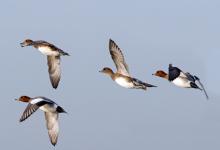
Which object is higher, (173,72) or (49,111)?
(173,72)

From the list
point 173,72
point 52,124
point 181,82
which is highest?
point 173,72

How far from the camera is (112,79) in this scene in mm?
26422

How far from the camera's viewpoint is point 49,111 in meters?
25.8

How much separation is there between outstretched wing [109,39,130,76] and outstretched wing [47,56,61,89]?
3523 millimetres

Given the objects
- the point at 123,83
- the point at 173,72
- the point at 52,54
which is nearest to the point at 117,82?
the point at 123,83

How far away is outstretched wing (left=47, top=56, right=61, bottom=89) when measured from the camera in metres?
28.9

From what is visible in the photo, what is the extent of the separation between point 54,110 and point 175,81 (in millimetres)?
4675

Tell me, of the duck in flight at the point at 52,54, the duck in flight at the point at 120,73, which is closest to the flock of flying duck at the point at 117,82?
the duck in flight at the point at 120,73

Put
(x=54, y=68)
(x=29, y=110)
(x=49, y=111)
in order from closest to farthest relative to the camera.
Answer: (x=29, y=110), (x=49, y=111), (x=54, y=68)

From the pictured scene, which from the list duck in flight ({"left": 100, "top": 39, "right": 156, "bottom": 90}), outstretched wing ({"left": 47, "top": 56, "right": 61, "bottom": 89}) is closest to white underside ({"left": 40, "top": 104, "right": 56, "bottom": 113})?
duck in flight ({"left": 100, "top": 39, "right": 156, "bottom": 90})

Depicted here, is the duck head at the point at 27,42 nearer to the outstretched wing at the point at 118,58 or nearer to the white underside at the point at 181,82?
the outstretched wing at the point at 118,58

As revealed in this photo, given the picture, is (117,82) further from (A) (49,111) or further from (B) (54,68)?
(B) (54,68)

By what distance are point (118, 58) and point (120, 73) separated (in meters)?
0.61

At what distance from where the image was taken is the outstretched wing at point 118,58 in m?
26.2
